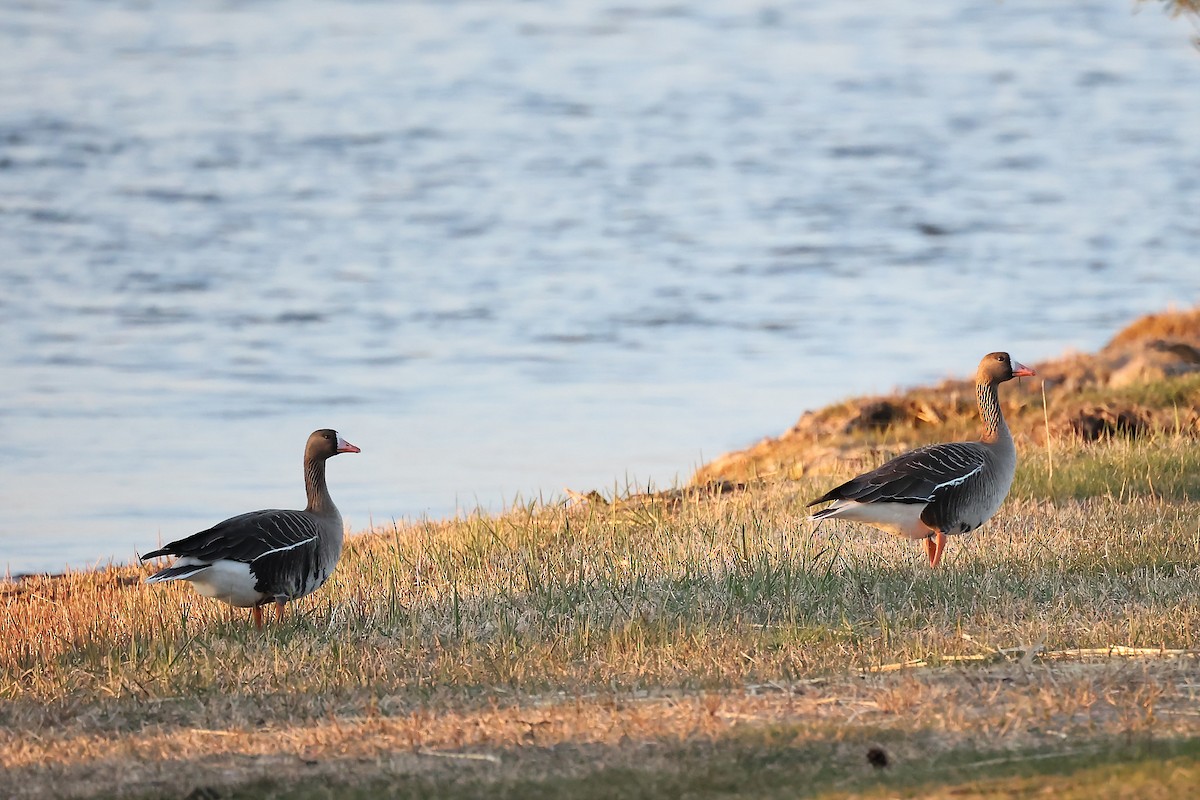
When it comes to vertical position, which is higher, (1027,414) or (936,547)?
(1027,414)

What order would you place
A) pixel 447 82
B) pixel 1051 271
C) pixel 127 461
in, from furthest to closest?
1. pixel 447 82
2. pixel 1051 271
3. pixel 127 461

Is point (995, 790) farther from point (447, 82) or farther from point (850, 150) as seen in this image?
point (447, 82)

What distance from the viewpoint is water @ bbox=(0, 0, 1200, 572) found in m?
18.0

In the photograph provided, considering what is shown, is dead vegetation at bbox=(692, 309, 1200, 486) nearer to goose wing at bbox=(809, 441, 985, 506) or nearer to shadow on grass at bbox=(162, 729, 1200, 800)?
goose wing at bbox=(809, 441, 985, 506)

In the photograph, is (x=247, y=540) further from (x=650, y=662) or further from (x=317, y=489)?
(x=650, y=662)

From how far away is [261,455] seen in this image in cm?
1747

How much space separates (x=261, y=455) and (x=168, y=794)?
11.1 metres

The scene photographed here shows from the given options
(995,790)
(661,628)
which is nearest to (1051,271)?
(661,628)

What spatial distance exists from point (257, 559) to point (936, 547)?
418 centimetres

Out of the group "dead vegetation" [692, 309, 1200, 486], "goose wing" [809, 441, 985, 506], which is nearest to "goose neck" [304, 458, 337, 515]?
"goose wing" [809, 441, 985, 506]

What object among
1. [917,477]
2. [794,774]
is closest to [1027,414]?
[917,477]

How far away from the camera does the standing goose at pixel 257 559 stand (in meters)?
9.13

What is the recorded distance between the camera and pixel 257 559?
9172mm

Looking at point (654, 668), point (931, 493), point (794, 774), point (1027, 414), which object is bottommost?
point (794, 774)
